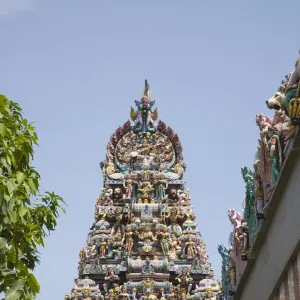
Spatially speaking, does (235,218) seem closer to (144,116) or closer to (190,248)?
(190,248)

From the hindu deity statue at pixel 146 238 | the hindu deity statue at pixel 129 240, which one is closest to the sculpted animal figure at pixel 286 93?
the hindu deity statue at pixel 146 238

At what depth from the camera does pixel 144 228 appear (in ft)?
128

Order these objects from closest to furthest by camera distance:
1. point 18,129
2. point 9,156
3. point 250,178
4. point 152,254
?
point 9,156
point 18,129
point 250,178
point 152,254

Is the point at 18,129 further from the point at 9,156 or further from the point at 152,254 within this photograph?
the point at 152,254

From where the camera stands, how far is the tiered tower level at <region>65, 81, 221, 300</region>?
36594 millimetres

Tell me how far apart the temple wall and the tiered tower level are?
63.5ft

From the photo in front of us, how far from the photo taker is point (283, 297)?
15.2 metres

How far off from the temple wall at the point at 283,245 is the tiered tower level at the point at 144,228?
19369 mm

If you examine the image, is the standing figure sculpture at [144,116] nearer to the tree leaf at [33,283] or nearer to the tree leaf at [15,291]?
the tree leaf at [33,283]

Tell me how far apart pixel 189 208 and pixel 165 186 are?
2188 mm

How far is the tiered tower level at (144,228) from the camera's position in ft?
120

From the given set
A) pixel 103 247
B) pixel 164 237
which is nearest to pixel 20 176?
pixel 164 237

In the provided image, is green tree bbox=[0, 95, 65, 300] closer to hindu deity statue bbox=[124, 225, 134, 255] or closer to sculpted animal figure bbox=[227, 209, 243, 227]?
sculpted animal figure bbox=[227, 209, 243, 227]

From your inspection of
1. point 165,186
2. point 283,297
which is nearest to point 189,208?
point 165,186
